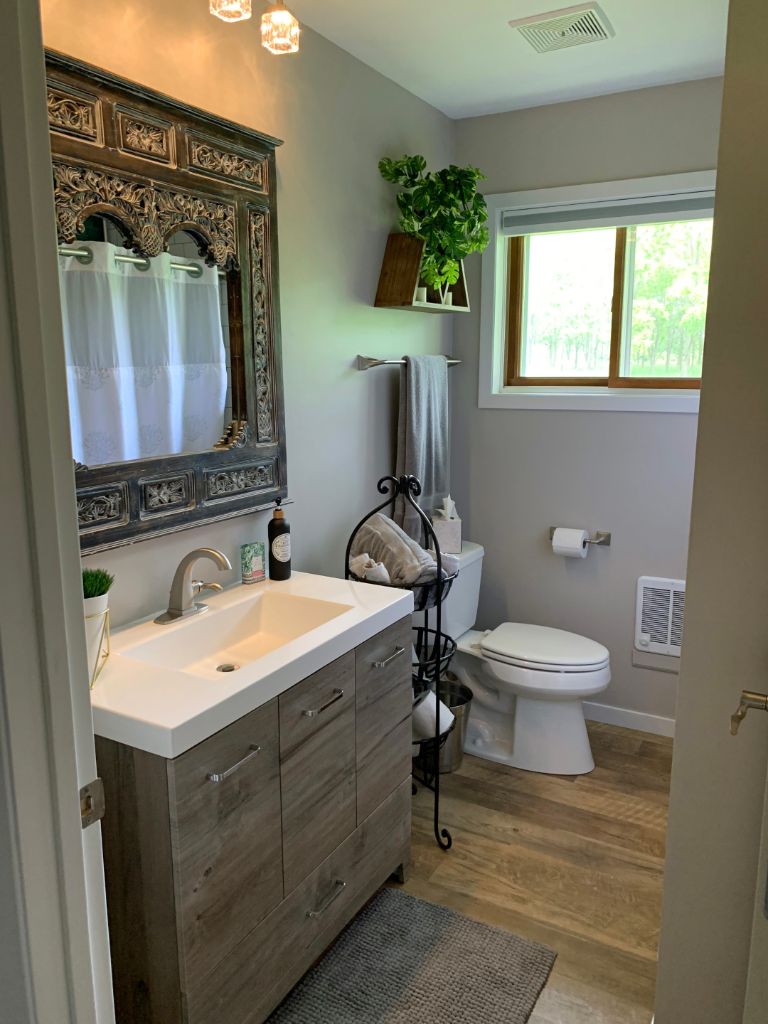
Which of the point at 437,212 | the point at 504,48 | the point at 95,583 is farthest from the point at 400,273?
the point at 95,583

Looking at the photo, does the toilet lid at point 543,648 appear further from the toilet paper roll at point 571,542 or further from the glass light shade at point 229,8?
the glass light shade at point 229,8

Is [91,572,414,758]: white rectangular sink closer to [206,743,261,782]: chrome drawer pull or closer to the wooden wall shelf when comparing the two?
[206,743,261,782]: chrome drawer pull

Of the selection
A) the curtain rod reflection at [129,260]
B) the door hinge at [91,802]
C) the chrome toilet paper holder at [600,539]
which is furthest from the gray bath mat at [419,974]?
the curtain rod reflection at [129,260]

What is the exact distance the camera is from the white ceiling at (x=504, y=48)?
2215 millimetres

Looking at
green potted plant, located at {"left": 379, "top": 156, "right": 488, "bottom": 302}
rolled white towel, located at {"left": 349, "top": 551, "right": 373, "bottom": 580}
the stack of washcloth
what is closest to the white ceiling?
green potted plant, located at {"left": 379, "top": 156, "right": 488, "bottom": 302}

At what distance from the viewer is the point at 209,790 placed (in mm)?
1474

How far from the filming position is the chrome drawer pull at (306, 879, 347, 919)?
1.83 metres

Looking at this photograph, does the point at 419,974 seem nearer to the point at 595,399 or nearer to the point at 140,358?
the point at 140,358

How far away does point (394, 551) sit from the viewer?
248 cm

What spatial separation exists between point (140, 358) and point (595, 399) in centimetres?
190

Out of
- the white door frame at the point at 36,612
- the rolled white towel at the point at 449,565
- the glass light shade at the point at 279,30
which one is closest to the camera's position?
the white door frame at the point at 36,612

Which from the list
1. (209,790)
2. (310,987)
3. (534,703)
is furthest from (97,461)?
(534,703)

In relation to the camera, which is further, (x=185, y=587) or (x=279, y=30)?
(x=185, y=587)

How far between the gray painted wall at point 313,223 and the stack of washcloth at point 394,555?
17 centimetres
